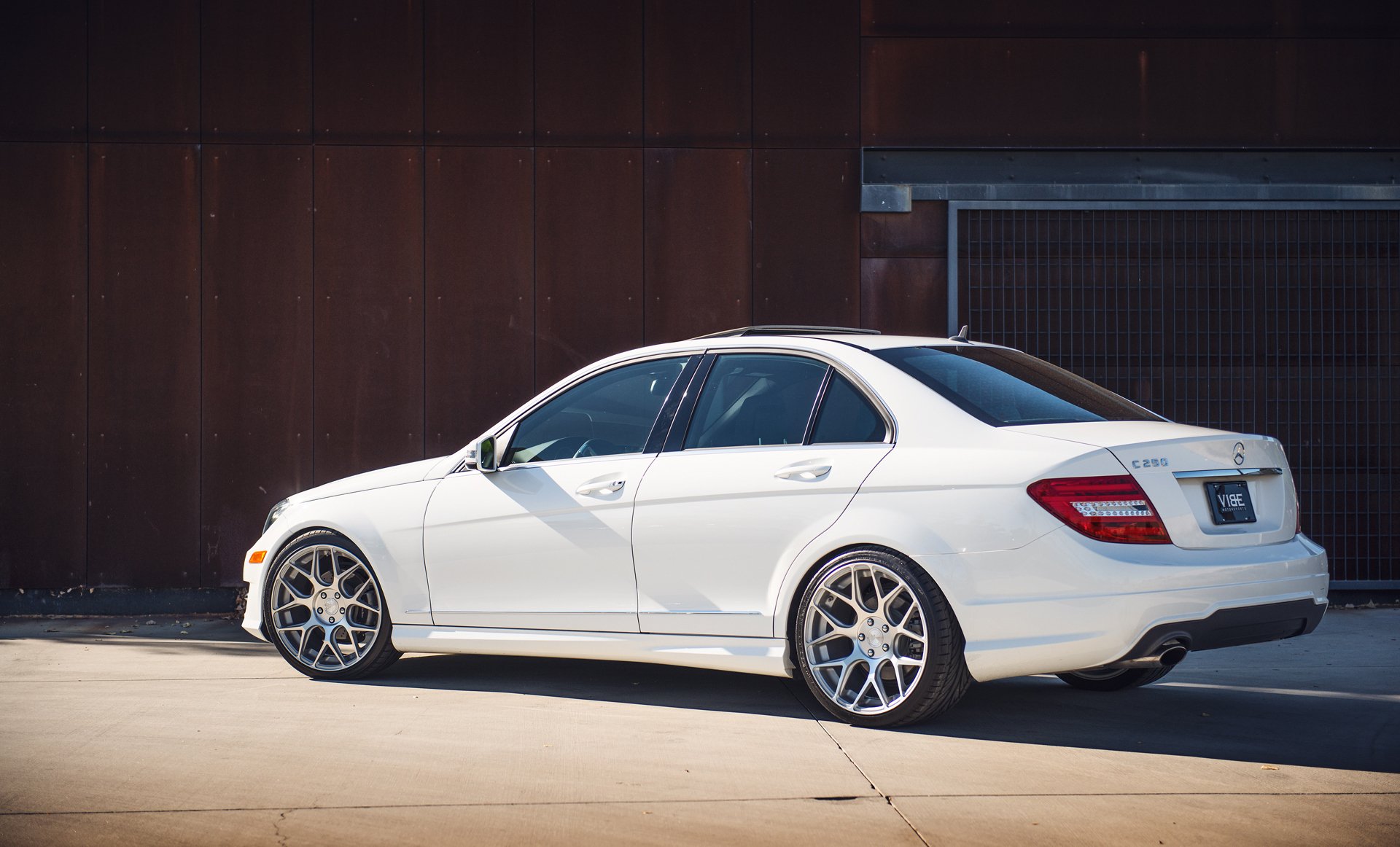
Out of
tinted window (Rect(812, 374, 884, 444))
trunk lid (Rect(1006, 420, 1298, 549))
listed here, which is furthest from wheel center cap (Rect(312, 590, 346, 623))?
trunk lid (Rect(1006, 420, 1298, 549))

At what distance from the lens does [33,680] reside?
6730mm

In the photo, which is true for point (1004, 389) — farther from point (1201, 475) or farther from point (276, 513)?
point (276, 513)

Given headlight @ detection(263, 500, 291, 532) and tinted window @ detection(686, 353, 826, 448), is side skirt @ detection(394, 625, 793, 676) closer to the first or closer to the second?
tinted window @ detection(686, 353, 826, 448)

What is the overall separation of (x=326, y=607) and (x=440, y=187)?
4.39 meters

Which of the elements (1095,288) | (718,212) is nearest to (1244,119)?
(1095,288)

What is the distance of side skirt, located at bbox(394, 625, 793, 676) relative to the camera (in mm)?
5426

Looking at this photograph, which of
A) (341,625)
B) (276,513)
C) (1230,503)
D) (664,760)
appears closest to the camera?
(664,760)

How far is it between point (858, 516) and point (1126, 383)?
548 centimetres

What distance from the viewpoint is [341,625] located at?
655 centimetres

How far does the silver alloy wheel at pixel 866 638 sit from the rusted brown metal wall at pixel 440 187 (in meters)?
5.01

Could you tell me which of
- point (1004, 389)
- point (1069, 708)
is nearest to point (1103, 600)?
point (1004, 389)

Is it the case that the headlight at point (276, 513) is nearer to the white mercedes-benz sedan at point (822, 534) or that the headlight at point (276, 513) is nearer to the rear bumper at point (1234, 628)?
the white mercedes-benz sedan at point (822, 534)

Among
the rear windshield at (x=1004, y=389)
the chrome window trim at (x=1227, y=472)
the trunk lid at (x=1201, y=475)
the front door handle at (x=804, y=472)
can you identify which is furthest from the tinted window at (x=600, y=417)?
the chrome window trim at (x=1227, y=472)

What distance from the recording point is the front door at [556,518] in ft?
19.2
